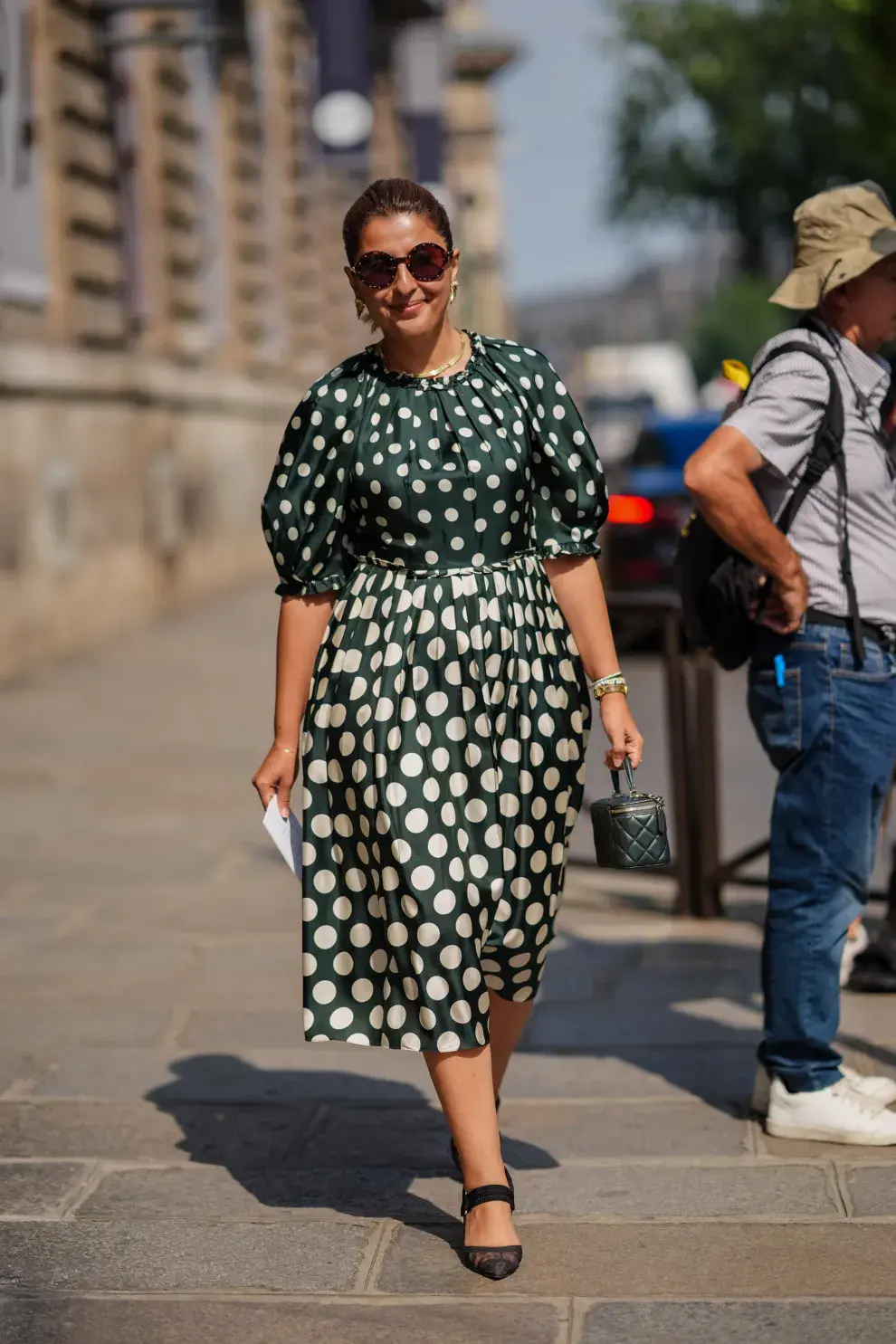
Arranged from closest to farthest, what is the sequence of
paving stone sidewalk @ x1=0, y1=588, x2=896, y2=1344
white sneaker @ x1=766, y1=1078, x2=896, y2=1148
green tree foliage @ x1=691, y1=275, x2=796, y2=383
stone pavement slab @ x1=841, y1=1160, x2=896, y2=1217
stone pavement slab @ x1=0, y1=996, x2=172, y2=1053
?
paving stone sidewalk @ x1=0, y1=588, x2=896, y2=1344 → stone pavement slab @ x1=841, y1=1160, x2=896, y2=1217 → white sneaker @ x1=766, y1=1078, x2=896, y2=1148 → stone pavement slab @ x1=0, y1=996, x2=172, y2=1053 → green tree foliage @ x1=691, y1=275, x2=796, y2=383

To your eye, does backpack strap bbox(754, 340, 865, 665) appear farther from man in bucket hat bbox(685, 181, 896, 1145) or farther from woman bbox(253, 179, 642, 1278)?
woman bbox(253, 179, 642, 1278)

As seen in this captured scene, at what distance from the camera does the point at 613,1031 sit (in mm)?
5402

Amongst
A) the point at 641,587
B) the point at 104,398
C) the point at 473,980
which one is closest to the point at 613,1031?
the point at 473,980

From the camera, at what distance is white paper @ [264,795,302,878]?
3.92m

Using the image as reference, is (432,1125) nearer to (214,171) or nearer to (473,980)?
(473,980)

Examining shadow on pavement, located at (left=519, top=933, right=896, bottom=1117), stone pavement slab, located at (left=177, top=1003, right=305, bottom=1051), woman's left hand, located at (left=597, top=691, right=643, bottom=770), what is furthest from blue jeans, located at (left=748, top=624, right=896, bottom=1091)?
stone pavement slab, located at (left=177, top=1003, right=305, bottom=1051)

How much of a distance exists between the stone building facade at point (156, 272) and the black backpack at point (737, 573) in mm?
9104

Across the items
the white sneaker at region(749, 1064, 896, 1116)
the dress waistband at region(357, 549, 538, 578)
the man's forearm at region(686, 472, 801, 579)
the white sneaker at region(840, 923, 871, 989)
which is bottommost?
the white sneaker at region(749, 1064, 896, 1116)

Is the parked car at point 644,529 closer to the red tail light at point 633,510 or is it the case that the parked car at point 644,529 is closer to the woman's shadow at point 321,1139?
the red tail light at point 633,510

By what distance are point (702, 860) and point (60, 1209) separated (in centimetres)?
286

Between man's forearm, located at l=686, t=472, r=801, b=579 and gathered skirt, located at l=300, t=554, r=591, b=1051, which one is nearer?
gathered skirt, located at l=300, t=554, r=591, b=1051

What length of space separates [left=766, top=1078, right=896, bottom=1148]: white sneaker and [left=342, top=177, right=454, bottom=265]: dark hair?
1.87 metres

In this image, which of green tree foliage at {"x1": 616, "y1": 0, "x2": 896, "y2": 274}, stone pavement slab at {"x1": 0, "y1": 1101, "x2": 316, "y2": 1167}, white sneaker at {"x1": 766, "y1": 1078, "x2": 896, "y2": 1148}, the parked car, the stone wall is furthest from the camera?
green tree foliage at {"x1": 616, "y1": 0, "x2": 896, "y2": 274}

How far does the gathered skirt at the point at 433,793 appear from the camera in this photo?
378 centimetres
